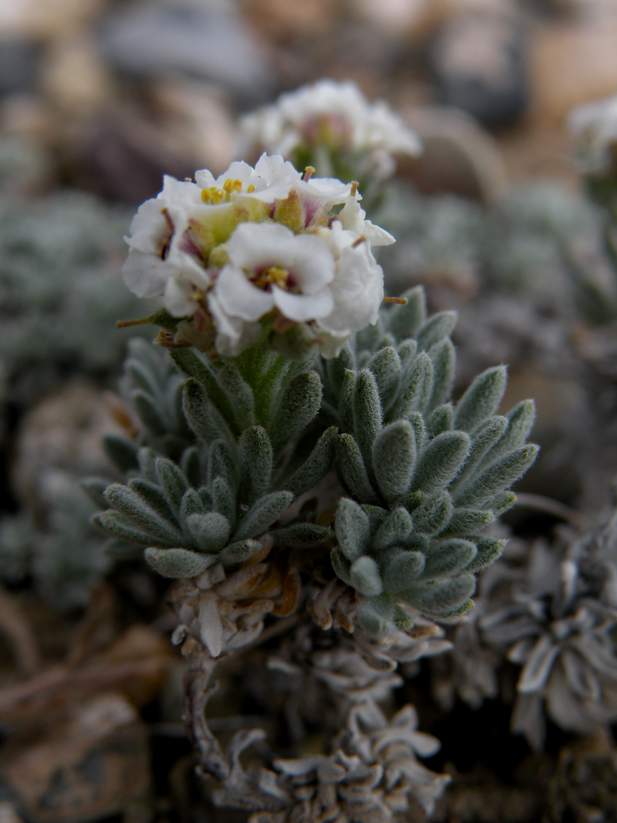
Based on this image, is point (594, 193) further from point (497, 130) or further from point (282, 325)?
point (497, 130)


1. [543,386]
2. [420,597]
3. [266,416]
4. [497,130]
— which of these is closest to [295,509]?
[266,416]

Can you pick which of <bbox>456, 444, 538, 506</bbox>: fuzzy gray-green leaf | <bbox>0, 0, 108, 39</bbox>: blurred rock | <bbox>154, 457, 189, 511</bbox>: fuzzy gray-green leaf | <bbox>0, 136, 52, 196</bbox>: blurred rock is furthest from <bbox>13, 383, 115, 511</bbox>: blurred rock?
<bbox>0, 0, 108, 39</bbox>: blurred rock

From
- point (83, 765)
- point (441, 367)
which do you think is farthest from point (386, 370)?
point (83, 765)

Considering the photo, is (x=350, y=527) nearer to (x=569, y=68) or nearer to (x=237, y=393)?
(x=237, y=393)

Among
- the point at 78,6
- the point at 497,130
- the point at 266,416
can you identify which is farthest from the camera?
the point at 78,6

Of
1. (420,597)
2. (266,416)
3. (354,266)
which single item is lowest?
(420,597)
